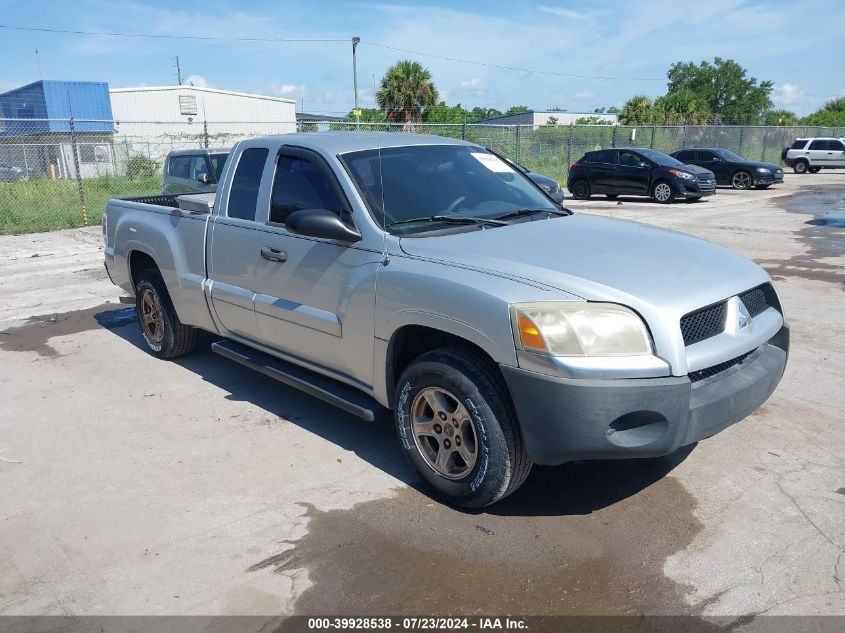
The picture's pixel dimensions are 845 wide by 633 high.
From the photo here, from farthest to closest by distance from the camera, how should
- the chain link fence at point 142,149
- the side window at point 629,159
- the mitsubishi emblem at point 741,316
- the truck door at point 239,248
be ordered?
1. the side window at point 629,159
2. the chain link fence at point 142,149
3. the truck door at point 239,248
4. the mitsubishi emblem at point 741,316

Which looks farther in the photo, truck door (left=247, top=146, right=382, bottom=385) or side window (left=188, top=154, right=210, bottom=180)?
side window (left=188, top=154, right=210, bottom=180)

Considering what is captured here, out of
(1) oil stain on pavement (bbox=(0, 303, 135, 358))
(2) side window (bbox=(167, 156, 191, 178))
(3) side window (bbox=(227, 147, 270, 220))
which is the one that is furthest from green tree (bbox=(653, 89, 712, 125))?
(3) side window (bbox=(227, 147, 270, 220))

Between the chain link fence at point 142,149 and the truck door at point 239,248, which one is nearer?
the truck door at point 239,248

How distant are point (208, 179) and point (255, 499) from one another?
890 cm

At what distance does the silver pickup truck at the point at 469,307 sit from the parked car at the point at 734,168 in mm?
21708

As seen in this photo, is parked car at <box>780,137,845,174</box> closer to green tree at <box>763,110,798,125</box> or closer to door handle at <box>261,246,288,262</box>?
door handle at <box>261,246,288,262</box>

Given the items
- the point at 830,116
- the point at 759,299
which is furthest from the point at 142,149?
the point at 830,116

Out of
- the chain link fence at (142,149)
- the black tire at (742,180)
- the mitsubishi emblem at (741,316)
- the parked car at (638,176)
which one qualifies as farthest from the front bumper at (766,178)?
the mitsubishi emblem at (741,316)

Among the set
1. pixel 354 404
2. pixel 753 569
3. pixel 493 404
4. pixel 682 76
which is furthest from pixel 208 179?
pixel 682 76

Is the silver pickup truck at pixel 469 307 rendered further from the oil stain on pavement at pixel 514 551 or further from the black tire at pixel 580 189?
the black tire at pixel 580 189

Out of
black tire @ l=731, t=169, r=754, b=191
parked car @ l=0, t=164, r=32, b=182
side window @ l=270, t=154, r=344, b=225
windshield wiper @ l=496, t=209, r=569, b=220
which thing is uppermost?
side window @ l=270, t=154, r=344, b=225

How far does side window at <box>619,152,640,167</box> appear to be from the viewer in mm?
20172

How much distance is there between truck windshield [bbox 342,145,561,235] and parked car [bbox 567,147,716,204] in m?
16.0

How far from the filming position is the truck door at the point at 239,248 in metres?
4.69
